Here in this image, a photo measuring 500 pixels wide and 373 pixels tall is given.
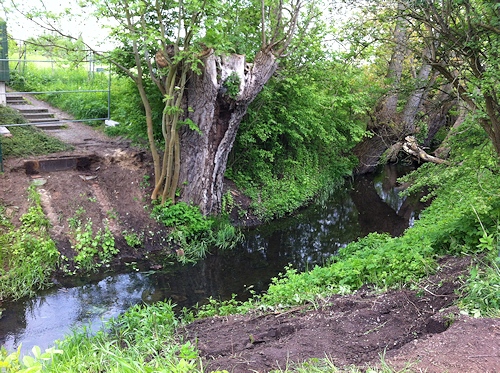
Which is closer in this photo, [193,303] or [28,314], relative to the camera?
[28,314]

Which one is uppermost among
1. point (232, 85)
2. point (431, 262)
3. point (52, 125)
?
point (232, 85)

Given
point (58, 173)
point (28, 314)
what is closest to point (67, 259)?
point (28, 314)


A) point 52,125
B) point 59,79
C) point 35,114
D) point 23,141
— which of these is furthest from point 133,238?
point 59,79

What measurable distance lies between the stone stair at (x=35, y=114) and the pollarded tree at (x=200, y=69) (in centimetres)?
361

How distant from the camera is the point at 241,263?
935 centimetres

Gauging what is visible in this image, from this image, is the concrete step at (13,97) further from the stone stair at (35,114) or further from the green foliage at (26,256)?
the green foliage at (26,256)

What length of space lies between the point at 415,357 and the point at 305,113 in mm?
10627

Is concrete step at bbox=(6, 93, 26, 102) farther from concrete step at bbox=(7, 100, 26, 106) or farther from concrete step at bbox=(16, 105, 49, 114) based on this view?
concrete step at bbox=(16, 105, 49, 114)

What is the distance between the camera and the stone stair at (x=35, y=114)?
39.8 feet

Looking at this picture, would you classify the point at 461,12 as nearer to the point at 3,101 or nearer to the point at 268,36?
the point at 268,36

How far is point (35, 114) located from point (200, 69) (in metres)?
5.95

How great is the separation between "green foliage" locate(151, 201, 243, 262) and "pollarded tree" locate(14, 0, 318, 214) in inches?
11.0

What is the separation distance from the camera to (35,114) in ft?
40.5

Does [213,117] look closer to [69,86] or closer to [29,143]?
[29,143]
